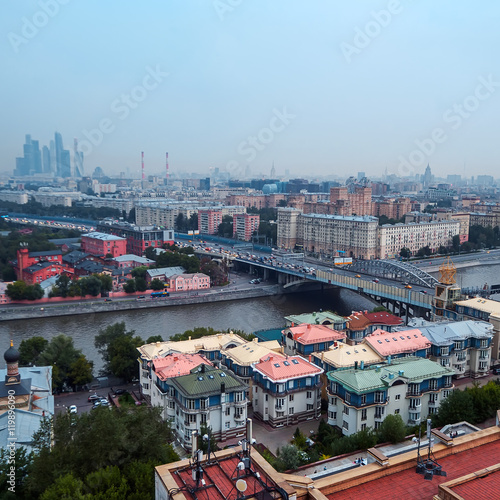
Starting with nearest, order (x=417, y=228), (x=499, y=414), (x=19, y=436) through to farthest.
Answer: (x=499, y=414) < (x=19, y=436) < (x=417, y=228)

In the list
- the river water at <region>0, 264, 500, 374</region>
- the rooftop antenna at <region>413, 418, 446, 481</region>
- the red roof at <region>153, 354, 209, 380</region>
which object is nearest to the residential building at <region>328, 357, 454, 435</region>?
the red roof at <region>153, 354, 209, 380</region>

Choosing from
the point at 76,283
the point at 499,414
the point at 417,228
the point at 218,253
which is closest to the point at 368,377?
the point at 499,414

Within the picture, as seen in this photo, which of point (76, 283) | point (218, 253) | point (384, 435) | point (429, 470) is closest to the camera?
point (429, 470)

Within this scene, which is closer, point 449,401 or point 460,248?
point 449,401

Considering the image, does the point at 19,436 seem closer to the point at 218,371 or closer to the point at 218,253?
the point at 218,371

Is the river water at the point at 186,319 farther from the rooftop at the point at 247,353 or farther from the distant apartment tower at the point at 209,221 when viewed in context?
the distant apartment tower at the point at 209,221

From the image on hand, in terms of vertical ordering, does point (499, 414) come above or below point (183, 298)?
above

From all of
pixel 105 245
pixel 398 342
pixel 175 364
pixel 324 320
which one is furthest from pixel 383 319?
pixel 105 245

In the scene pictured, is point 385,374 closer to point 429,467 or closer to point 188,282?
point 429,467
